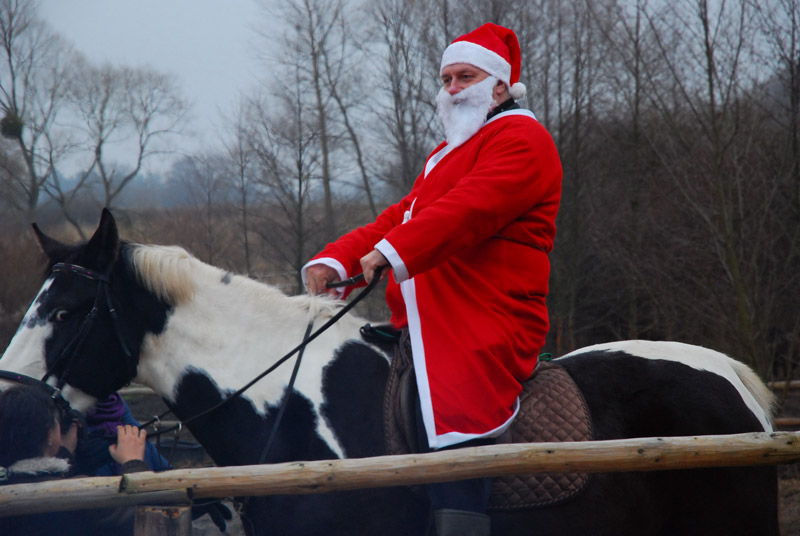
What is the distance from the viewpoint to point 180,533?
6.99ft

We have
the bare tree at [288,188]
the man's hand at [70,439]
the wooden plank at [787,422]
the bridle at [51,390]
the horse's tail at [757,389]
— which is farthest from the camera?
the bare tree at [288,188]

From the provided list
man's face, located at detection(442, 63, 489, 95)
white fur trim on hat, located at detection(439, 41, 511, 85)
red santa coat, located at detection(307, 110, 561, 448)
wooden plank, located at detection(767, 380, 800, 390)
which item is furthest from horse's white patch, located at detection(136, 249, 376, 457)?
wooden plank, located at detection(767, 380, 800, 390)

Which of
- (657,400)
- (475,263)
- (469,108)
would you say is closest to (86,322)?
(475,263)

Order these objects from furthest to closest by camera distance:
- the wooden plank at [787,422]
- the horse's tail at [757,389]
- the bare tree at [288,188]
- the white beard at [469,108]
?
the bare tree at [288,188] → the wooden plank at [787,422] → the horse's tail at [757,389] → the white beard at [469,108]

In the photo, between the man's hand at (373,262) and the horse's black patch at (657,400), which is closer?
the man's hand at (373,262)

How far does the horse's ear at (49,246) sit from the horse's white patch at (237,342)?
442 mm

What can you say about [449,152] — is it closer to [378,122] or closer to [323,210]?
[323,210]

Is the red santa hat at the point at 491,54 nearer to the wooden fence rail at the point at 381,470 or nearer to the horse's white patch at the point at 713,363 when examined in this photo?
the horse's white patch at the point at 713,363

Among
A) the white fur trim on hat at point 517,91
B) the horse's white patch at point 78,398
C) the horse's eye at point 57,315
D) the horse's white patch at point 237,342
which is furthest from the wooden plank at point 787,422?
the horse's eye at point 57,315

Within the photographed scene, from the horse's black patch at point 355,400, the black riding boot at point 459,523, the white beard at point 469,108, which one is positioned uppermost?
the white beard at point 469,108

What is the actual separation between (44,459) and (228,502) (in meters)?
2.81

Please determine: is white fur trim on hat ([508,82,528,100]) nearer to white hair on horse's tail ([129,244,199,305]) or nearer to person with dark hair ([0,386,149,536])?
white hair on horse's tail ([129,244,199,305])

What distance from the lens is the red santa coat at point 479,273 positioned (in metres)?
2.14

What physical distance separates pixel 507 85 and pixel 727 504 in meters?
1.79
